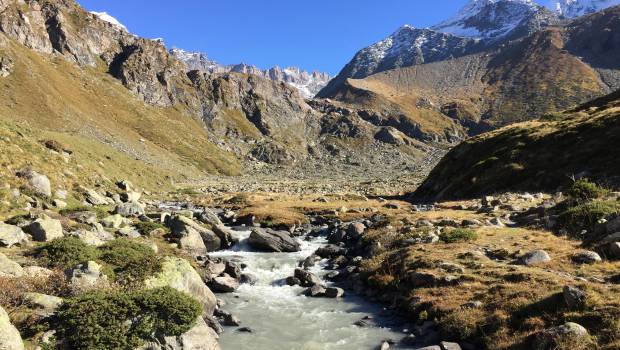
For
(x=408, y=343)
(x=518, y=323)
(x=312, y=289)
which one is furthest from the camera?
(x=312, y=289)

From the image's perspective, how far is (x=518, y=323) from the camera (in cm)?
1678

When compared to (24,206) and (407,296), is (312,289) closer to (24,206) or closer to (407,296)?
(407,296)

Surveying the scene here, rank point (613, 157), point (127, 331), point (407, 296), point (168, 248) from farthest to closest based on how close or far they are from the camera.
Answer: point (613, 157) → point (168, 248) → point (407, 296) → point (127, 331)

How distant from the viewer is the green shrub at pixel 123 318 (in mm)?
13859

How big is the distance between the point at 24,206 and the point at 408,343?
29.9 meters

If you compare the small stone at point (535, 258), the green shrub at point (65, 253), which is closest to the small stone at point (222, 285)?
the green shrub at point (65, 253)

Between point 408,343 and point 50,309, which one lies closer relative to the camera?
point 50,309

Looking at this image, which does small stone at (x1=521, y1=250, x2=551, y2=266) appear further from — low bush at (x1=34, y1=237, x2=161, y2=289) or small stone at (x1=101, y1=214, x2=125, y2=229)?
small stone at (x1=101, y1=214, x2=125, y2=229)

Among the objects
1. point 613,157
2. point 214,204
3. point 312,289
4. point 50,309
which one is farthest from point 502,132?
point 50,309

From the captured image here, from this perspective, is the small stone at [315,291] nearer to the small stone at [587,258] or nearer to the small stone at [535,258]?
the small stone at [535,258]

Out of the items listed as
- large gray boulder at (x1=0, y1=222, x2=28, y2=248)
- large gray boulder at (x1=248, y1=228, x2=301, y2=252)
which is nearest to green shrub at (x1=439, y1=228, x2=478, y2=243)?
large gray boulder at (x1=248, y1=228, x2=301, y2=252)

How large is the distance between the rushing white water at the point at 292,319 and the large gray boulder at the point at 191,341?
1.69m

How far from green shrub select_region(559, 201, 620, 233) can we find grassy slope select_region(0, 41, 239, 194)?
5387cm

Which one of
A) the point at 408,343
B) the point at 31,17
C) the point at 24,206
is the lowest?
the point at 408,343
